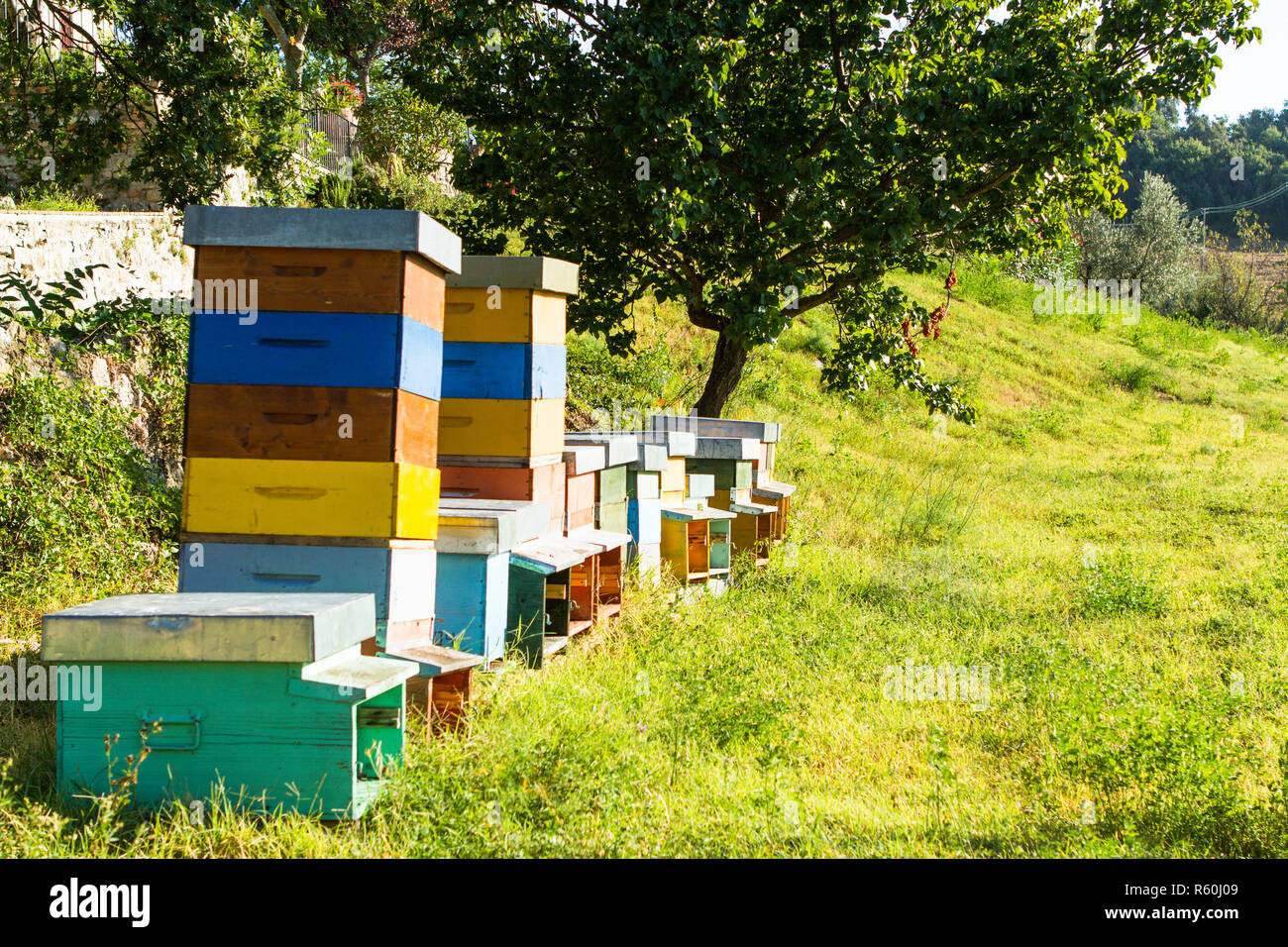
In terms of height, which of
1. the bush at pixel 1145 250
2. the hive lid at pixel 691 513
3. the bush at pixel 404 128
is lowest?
the hive lid at pixel 691 513

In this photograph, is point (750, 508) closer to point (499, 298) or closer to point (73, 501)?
point (499, 298)

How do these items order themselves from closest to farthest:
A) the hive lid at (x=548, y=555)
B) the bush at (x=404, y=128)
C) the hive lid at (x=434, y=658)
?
the hive lid at (x=434, y=658) < the hive lid at (x=548, y=555) < the bush at (x=404, y=128)

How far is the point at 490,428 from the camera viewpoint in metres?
4.32

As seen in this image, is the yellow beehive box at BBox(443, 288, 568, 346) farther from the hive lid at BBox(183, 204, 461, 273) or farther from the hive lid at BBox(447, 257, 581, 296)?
the hive lid at BBox(183, 204, 461, 273)

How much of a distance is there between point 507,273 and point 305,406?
4.29ft

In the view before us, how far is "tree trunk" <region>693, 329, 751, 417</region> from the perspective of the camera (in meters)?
9.09

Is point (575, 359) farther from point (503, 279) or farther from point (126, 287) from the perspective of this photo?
point (503, 279)

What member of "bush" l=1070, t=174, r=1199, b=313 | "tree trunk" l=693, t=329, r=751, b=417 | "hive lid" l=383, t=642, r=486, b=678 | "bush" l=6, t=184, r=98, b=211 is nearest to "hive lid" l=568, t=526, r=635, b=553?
"hive lid" l=383, t=642, r=486, b=678

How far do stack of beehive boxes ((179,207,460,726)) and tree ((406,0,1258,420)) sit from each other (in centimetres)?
366

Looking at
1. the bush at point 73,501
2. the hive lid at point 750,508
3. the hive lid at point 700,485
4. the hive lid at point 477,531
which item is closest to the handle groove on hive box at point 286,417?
the hive lid at point 477,531

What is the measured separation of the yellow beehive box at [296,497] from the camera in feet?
10.6

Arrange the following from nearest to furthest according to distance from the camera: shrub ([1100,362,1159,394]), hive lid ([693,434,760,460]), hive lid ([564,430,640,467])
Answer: hive lid ([564,430,640,467]) < hive lid ([693,434,760,460]) < shrub ([1100,362,1159,394])

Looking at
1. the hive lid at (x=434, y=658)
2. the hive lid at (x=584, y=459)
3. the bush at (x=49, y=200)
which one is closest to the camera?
the hive lid at (x=434, y=658)

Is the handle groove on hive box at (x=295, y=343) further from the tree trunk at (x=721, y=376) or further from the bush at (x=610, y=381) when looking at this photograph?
the bush at (x=610, y=381)
